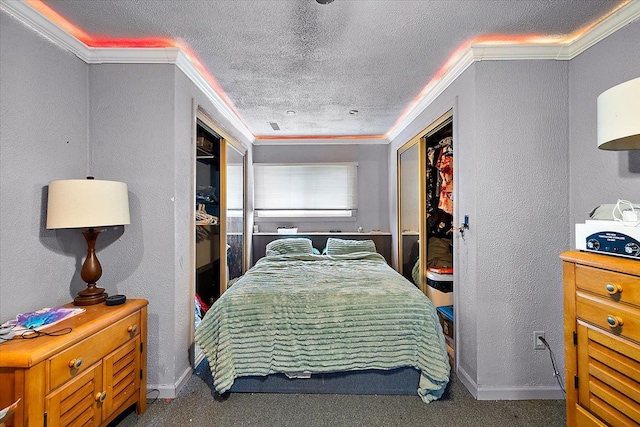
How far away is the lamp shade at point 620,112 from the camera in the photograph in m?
1.19

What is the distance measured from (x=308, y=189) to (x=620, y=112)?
11.9 feet

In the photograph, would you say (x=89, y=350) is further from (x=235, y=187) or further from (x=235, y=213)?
(x=235, y=187)

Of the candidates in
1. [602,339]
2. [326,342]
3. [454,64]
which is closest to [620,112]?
[602,339]

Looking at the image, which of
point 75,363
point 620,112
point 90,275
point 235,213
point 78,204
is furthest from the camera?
point 235,213

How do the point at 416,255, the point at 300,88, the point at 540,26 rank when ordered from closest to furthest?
1. the point at 540,26
2. the point at 300,88
3. the point at 416,255

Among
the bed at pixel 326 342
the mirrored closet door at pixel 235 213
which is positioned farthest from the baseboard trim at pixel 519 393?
the mirrored closet door at pixel 235 213

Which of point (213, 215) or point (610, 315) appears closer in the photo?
point (610, 315)

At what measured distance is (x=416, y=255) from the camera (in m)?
3.82

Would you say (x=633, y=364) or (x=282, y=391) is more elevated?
(x=633, y=364)

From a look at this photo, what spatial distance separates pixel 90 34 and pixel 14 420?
83.8 inches

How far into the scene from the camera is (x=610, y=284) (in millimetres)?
1262

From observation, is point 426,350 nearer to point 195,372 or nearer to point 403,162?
point 195,372

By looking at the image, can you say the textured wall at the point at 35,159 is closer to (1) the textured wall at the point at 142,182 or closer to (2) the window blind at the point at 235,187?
(1) the textured wall at the point at 142,182

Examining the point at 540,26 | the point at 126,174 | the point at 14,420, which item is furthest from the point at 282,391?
the point at 540,26
